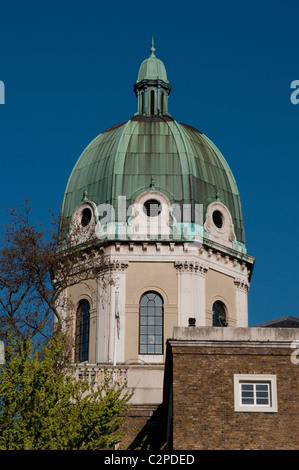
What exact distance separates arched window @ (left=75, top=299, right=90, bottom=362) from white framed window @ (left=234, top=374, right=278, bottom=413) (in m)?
18.1

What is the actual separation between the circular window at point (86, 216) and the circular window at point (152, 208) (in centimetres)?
A: 267

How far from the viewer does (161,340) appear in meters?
44.2

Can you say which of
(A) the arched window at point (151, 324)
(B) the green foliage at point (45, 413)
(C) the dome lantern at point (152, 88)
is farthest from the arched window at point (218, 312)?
(B) the green foliage at point (45, 413)

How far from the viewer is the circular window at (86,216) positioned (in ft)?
157

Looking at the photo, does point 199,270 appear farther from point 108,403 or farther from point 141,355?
point 108,403

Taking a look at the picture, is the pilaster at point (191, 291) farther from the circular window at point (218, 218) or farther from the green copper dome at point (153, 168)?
the green copper dome at point (153, 168)

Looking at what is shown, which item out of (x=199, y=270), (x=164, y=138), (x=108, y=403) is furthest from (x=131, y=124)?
(x=108, y=403)

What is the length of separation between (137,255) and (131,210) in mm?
2238

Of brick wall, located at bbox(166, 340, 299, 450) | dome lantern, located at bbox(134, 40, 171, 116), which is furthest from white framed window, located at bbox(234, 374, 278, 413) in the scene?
dome lantern, located at bbox(134, 40, 171, 116)

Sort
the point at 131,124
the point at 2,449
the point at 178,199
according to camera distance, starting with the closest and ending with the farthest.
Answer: the point at 2,449
the point at 178,199
the point at 131,124

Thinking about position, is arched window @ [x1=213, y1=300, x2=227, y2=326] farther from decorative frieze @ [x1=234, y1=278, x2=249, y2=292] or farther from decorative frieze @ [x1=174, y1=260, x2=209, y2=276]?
decorative frieze @ [x1=174, y1=260, x2=209, y2=276]

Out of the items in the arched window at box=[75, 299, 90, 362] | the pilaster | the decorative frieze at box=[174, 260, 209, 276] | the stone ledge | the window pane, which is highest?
the decorative frieze at box=[174, 260, 209, 276]

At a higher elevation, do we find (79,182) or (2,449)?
(79,182)

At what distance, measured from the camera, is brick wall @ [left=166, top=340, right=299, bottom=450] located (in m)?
26.6
